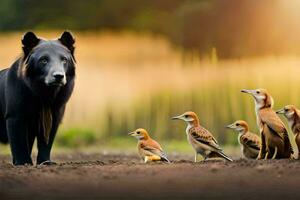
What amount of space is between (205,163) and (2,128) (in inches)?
94.7

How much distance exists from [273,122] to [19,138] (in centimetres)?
240

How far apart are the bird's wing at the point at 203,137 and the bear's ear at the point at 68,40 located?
4.67ft

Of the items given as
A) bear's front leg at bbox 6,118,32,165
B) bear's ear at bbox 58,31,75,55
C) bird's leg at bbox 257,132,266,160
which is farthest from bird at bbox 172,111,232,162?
bear's front leg at bbox 6,118,32,165

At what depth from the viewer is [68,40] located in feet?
25.5

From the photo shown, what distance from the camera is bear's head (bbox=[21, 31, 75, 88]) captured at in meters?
7.21

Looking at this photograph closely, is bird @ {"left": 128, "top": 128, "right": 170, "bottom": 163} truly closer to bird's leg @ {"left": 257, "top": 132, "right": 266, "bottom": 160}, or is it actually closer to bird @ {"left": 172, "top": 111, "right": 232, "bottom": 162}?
bird @ {"left": 172, "top": 111, "right": 232, "bottom": 162}

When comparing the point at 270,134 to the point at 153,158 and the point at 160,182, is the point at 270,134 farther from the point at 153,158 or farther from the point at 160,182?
the point at 160,182

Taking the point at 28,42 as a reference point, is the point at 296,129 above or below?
below

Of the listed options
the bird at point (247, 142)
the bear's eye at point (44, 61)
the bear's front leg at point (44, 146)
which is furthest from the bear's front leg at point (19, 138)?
the bird at point (247, 142)

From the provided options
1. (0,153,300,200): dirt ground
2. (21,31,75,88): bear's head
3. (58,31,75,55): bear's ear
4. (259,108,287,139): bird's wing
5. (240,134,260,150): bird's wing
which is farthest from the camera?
(58,31,75,55): bear's ear

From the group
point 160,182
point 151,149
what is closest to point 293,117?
point 151,149

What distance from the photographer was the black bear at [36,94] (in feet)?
24.3

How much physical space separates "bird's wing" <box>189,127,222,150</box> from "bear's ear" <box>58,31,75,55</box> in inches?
56.0

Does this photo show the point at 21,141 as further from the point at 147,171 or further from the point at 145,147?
the point at 147,171
